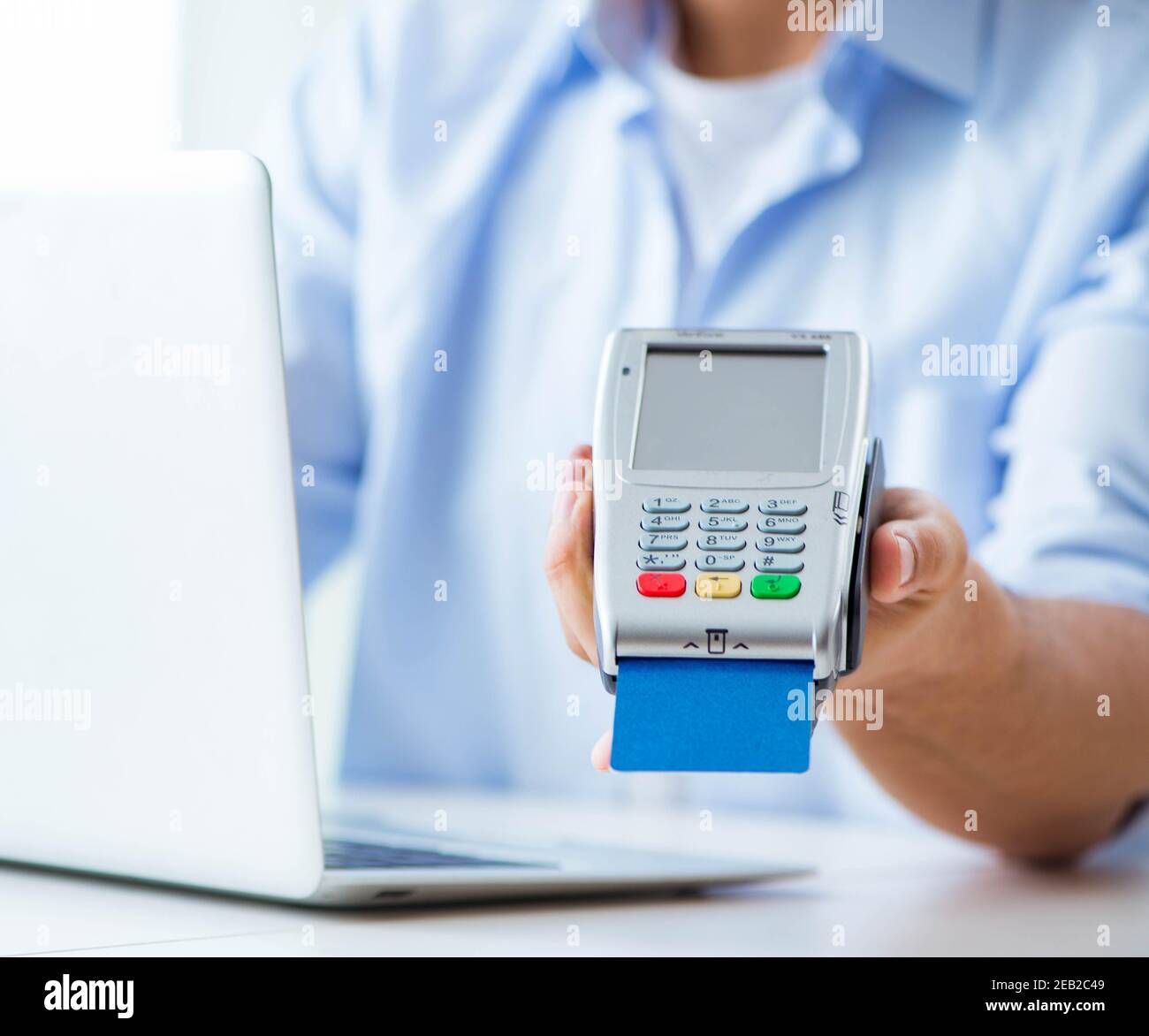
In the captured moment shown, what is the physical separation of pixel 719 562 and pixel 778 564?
20 mm

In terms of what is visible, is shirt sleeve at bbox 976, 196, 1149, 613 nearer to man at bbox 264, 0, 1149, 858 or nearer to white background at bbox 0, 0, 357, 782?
man at bbox 264, 0, 1149, 858

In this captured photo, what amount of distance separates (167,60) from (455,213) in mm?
861

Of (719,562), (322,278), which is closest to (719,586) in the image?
(719,562)

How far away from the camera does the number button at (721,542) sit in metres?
0.47

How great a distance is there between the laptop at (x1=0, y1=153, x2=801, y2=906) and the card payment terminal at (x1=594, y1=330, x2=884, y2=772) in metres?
0.11

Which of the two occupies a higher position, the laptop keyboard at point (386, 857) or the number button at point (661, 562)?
the number button at point (661, 562)

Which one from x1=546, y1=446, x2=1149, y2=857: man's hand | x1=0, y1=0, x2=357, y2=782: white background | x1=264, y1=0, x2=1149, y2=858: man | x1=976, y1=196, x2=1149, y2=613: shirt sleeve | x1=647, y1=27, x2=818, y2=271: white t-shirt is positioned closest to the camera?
x1=546, y1=446, x2=1149, y2=857: man's hand

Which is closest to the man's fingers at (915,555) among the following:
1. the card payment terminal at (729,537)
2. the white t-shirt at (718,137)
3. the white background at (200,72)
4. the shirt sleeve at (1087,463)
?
the card payment terminal at (729,537)

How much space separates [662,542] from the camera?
479 mm

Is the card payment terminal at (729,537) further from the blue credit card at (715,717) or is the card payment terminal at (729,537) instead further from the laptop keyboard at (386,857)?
the laptop keyboard at (386,857)

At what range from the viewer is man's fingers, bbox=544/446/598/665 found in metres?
0.50

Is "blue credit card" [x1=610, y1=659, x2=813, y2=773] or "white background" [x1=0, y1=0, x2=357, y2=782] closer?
"blue credit card" [x1=610, y1=659, x2=813, y2=773]

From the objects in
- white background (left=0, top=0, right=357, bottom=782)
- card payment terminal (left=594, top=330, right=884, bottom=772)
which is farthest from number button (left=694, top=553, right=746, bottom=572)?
white background (left=0, top=0, right=357, bottom=782)
